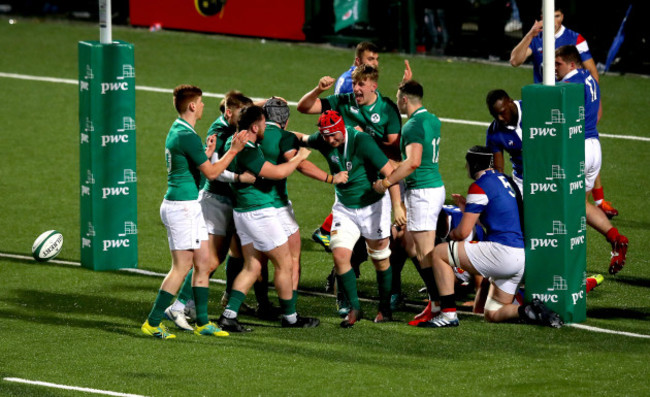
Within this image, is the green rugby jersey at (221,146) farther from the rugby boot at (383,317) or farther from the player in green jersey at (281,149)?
the rugby boot at (383,317)

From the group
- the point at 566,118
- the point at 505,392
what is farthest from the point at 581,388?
the point at 566,118

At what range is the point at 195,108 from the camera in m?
Answer: 9.95

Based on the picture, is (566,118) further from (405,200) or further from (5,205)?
(5,205)

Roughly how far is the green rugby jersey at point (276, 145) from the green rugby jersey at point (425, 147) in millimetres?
1014

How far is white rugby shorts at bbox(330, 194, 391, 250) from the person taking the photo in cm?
1038

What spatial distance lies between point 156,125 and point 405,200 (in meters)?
9.37

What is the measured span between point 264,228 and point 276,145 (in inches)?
29.9

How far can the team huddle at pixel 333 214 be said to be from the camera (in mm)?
9969

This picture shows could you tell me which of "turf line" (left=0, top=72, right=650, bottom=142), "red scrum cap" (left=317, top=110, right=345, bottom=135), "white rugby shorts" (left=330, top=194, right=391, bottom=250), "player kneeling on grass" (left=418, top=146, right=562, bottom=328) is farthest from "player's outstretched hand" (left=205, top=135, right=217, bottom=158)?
"turf line" (left=0, top=72, right=650, bottom=142)

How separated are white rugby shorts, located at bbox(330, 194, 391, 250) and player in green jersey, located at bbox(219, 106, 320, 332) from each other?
49cm

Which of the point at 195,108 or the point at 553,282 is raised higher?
the point at 195,108

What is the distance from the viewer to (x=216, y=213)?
35.3ft

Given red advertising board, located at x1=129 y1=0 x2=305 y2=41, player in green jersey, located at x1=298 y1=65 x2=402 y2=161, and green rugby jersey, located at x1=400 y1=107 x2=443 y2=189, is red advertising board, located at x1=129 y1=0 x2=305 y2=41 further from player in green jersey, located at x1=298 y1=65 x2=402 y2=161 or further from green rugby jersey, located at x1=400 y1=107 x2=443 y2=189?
green rugby jersey, located at x1=400 y1=107 x2=443 y2=189

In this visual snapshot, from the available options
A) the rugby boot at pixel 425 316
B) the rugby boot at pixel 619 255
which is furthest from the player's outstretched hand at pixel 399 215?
the rugby boot at pixel 619 255
